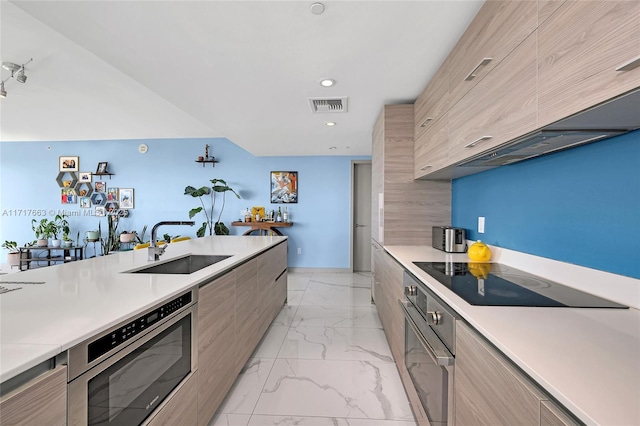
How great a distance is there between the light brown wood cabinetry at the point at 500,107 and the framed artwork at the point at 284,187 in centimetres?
414

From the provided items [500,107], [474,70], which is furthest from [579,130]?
[474,70]

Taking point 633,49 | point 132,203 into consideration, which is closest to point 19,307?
point 633,49

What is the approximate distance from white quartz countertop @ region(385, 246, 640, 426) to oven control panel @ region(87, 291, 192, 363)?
3.58ft

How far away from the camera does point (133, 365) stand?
96 cm

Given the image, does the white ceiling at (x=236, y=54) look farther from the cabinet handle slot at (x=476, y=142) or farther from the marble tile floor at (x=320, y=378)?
the marble tile floor at (x=320, y=378)

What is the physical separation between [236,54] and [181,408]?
207 cm

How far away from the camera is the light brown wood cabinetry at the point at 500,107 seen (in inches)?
40.1

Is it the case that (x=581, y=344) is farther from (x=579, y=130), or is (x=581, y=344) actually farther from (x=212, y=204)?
(x=212, y=204)

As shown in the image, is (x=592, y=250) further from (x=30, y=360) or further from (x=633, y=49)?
(x=30, y=360)

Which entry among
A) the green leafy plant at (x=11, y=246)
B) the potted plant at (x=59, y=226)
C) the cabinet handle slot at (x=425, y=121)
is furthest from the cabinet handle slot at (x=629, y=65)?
the green leafy plant at (x=11, y=246)

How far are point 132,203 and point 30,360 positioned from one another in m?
6.24

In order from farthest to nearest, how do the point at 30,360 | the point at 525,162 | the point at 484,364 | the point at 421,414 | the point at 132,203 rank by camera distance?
the point at 132,203
the point at 525,162
the point at 421,414
the point at 484,364
the point at 30,360

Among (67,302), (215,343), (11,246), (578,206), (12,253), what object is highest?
(578,206)

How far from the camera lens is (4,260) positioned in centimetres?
596
